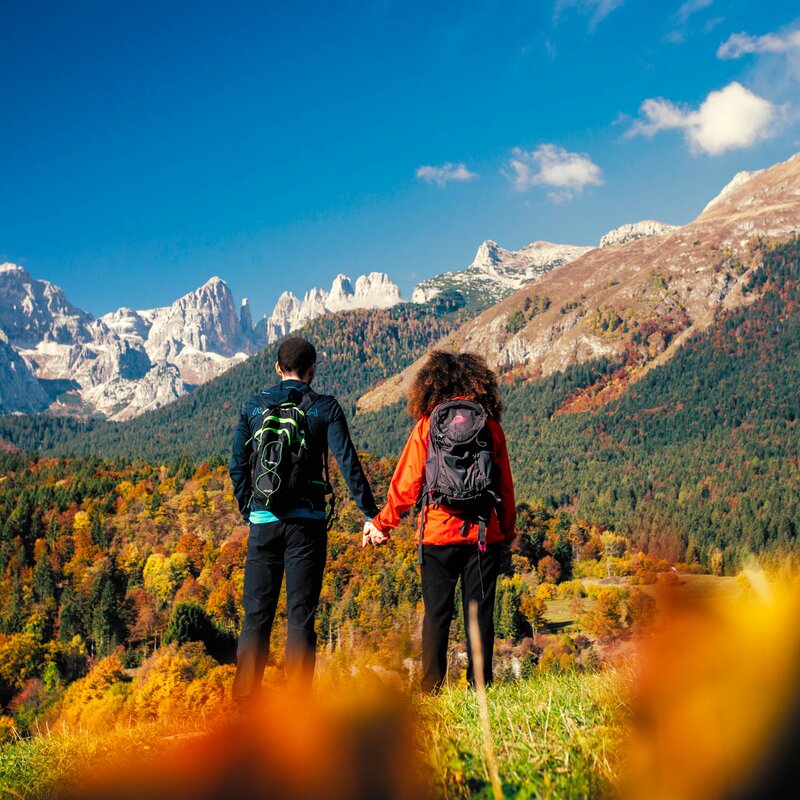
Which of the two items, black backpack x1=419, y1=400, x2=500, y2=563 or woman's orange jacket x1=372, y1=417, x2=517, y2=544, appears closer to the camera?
black backpack x1=419, y1=400, x2=500, y2=563

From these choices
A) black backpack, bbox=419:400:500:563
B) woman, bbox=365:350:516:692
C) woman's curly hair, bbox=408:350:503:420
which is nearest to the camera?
black backpack, bbox=419:400:500:563

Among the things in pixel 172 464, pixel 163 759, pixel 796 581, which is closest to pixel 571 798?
pixel 796 581

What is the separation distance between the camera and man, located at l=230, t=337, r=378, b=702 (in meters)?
5.34

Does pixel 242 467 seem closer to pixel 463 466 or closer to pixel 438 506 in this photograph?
pixel 438 506

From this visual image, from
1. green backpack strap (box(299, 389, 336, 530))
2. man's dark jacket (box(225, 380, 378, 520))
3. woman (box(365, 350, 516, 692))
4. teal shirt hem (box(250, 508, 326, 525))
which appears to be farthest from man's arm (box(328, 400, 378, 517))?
teal shirt hem (box(250, 508, 326, 525))

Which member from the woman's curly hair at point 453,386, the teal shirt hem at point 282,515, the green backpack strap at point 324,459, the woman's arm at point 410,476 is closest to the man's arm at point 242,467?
the teal shirt hem at point 282,515

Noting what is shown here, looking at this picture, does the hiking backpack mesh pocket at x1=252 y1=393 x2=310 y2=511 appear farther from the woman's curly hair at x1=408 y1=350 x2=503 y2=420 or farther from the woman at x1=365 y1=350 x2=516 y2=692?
the woman's curly hair at x1=408 y1=350 x2=503 y2=420

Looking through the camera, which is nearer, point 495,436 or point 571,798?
point 571,798

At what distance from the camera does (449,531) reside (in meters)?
5.35

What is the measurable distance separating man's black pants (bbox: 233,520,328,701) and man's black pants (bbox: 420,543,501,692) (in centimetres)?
95

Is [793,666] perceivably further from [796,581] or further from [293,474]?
[293,474]

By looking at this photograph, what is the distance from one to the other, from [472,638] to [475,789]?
0.94m

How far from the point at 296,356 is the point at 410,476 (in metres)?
1.50

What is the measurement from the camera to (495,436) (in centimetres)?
553
